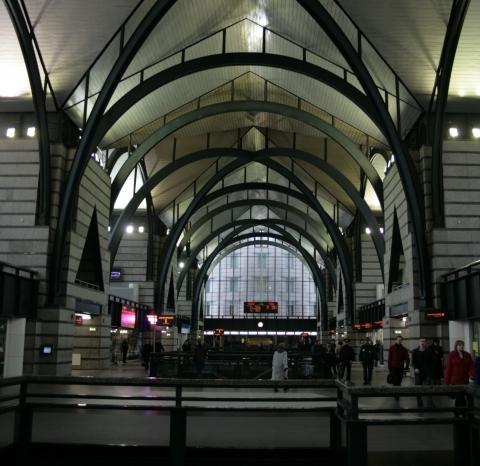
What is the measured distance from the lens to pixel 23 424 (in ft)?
23.3

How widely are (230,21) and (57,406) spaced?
23340 millimetres

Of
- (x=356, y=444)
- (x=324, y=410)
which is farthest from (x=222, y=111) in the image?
(x=356, y=444)

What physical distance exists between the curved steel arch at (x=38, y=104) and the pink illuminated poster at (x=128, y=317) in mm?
14874

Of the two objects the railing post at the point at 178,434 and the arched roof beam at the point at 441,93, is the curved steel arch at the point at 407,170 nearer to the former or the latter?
the arched roof beam at the point at 441,93

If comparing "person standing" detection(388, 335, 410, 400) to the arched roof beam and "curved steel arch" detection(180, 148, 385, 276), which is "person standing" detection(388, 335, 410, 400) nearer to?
the arched roof beam

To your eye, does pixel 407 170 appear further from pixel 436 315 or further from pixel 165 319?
pixel 165 319

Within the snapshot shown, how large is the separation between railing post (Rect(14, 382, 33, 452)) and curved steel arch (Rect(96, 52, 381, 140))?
19.4 meters

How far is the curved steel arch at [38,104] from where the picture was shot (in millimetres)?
19234

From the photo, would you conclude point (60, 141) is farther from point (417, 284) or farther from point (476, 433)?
point (476, 433)

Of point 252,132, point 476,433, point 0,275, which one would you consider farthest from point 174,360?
point 252,132

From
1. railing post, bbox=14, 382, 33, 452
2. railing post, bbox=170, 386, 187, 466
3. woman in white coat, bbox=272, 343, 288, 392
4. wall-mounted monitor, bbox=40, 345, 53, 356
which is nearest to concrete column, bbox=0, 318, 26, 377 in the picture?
wall-mounted monitor, bbox=40, 345, 53, 356

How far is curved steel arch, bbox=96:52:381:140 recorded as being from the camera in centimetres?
2534

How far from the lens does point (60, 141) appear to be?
25.0 m

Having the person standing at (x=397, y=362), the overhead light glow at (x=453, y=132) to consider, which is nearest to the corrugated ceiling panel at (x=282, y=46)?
the overhead light glow at (x=453, y=132)
